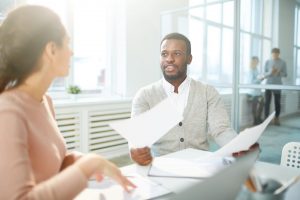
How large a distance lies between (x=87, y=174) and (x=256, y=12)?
3.18 metres

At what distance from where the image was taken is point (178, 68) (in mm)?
1963

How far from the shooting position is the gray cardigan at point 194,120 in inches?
70.8

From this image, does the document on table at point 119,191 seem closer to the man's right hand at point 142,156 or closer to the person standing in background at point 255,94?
the man's right hand at point 142,156

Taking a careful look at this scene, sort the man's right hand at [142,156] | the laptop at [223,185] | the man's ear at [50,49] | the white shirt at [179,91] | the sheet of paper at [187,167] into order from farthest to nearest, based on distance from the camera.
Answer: the white shirt at [179,91] → the man's right hand at [142,156] → the sheet of paper at [187,167] → the man's ear at [50,49] → the laptop at [223,185]

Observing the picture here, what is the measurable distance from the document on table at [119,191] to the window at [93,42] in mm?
2721

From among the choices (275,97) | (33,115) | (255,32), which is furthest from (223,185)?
(255,32)

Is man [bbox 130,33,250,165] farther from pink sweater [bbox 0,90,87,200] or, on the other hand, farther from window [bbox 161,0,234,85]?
window [bbox 161,0,234,85]

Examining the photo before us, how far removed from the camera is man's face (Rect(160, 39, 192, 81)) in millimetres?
1961

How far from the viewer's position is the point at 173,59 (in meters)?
1.97

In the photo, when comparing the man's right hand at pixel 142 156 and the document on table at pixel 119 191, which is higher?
the man's right hand at pixel 142 156

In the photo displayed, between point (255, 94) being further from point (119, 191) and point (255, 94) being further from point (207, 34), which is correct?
point (119, 191)

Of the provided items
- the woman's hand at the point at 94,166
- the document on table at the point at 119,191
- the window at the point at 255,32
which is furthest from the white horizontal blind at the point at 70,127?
the woman's hand at the point at 94,166

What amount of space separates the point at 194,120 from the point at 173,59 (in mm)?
415

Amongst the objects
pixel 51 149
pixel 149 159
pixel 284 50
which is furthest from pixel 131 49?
pixel 51 149
